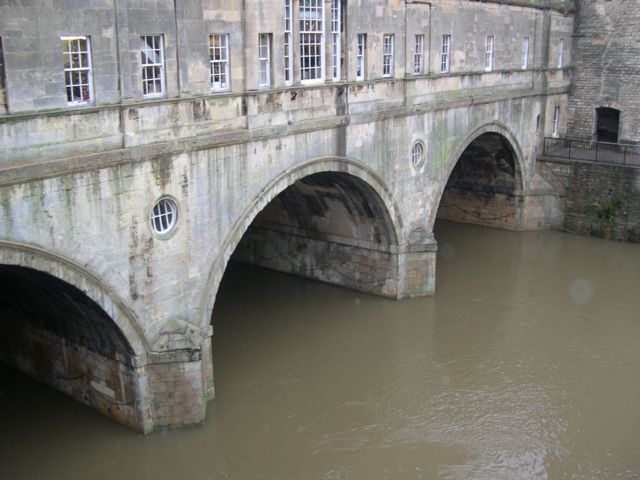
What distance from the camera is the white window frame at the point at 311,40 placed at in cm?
1634

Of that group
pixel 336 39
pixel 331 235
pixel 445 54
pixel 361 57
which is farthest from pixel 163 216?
pixel 445 54

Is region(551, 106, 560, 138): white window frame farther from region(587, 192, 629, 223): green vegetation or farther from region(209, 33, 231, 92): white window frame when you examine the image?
region(209, 33, 231, 92): white window frame

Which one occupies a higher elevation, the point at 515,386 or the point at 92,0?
the point at 92,0

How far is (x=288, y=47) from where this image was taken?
16.0 meters

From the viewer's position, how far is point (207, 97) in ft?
46.4

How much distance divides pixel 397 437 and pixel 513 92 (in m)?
14.8

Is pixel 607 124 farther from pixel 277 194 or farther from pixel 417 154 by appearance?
pixel 277 194

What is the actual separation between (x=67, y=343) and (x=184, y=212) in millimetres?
3642

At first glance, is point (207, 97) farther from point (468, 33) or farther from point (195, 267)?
point (468, 33)

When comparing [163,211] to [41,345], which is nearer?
[163,211]

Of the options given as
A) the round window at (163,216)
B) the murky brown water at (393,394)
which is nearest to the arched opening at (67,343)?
the murky brown water at (393,394)

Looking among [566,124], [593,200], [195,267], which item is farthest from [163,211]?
[566,124]

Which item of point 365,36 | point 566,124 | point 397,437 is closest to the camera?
point 397,437

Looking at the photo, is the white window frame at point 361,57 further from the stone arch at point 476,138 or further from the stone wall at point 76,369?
the stone wall at point 76,369
